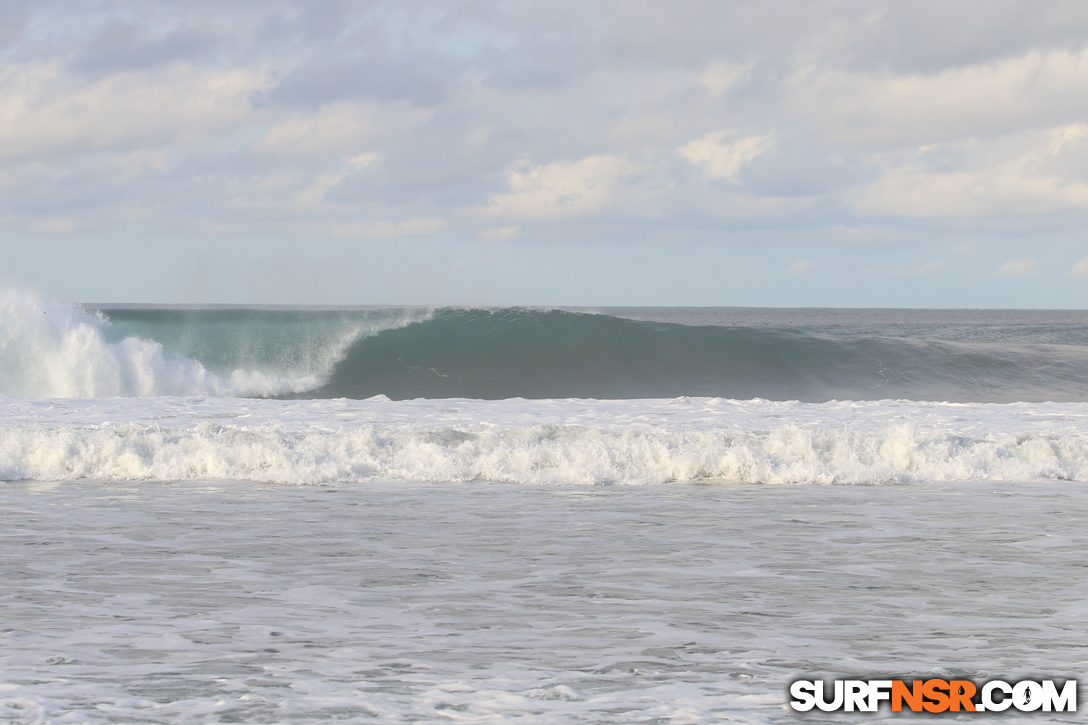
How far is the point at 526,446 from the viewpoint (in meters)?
9.09

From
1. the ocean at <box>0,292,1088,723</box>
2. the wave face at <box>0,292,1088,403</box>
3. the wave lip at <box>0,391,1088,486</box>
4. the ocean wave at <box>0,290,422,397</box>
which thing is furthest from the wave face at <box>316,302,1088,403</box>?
the wave lip at <box>0,391,1088,486</box>

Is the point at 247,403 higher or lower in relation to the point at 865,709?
higher

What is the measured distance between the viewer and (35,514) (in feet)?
21.1

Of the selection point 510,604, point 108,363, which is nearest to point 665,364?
point 108,363

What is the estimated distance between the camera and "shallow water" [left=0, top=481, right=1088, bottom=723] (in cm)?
303

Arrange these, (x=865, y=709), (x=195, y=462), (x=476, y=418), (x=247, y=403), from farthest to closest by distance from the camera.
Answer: (x=247, y=403), (x=476, y=418), (x=195, y=462), (x=865, y=709)

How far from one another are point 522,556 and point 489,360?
583 inches

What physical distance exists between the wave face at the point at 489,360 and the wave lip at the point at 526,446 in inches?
240

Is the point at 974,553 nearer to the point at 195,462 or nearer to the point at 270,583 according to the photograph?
the point at 270,583

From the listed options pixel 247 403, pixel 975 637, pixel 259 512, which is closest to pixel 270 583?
pixel 259 512

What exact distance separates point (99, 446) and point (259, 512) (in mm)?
3026

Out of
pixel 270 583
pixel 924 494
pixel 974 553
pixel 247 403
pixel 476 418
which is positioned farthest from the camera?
pixel 247 403

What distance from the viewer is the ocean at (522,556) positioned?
3.16 meters

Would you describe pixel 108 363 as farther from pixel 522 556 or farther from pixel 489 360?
pixel 522 556
